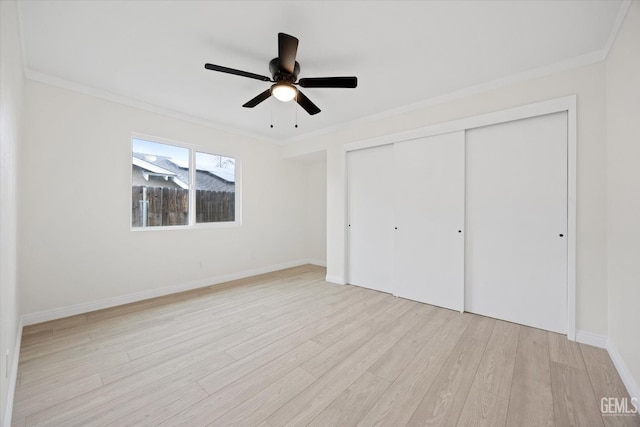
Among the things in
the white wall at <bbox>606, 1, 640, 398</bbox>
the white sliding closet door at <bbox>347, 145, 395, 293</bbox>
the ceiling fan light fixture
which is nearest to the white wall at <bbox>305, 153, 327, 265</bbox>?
the white sliding closet door at <bbox>347, 145, 395, 293</bbox>

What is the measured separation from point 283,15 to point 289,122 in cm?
216

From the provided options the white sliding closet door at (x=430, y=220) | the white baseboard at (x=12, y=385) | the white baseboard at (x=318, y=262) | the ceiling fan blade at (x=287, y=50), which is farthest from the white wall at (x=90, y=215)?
the white sliding closet door at (x=430, y=220)

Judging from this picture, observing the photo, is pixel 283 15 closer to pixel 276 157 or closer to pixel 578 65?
pixel 578 65

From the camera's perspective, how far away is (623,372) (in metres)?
1.73

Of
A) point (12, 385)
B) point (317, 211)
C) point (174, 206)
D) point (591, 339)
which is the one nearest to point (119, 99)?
point (174, 206)

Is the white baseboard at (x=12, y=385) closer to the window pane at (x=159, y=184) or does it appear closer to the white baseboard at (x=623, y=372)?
the window pane at (x=159, y=184)

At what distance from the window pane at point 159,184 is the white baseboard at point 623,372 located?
4764mm

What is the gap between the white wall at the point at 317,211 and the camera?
5422mm

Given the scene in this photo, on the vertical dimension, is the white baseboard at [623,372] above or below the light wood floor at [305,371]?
above

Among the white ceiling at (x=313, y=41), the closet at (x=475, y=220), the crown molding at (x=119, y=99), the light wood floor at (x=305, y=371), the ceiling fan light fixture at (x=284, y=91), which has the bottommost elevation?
the light wood floor at (x=305, y=371)

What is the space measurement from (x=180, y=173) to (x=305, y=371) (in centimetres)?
334

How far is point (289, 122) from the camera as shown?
3.94 metres

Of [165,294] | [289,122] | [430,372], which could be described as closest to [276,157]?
[289,122]

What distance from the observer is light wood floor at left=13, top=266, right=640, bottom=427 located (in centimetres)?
145
